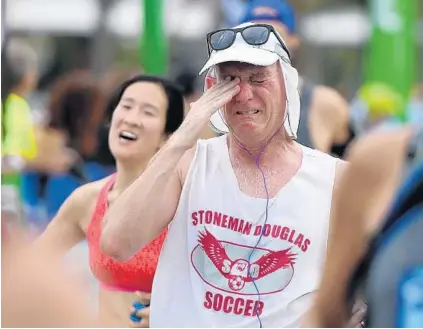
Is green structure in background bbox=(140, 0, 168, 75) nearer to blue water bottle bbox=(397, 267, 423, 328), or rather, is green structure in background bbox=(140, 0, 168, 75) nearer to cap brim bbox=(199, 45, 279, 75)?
cap brim bbox=(199, 45, 279, 75)

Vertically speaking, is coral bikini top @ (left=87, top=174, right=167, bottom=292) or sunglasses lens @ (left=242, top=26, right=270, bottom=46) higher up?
sunglasses lens @ (left=242, top=26, right=270, bottom=46)

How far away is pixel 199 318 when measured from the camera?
329 cm

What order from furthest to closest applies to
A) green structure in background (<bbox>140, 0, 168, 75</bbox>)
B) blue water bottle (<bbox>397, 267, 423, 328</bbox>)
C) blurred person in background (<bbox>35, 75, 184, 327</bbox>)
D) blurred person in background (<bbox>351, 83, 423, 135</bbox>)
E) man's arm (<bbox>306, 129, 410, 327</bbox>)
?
blurred person in background (<bbox>351, 83, 423, 135</bbox>)
green structure in background (<bbox>140, 0, 168, 75</bbox>)
blurred person in background (<bbox>35, 75, 184, 327</bbox>)
blue water bottle (<bbox>397, 267, 423, 328</bbox>)
man's arm (<bbox>306, 129, 410, 327</bbox>)

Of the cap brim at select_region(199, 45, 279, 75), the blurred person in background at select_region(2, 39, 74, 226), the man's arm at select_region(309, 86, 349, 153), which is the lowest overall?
the blurred person in background at select_region(2, 39, 74, 226)

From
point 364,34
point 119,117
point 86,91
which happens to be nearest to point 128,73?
point 86,91

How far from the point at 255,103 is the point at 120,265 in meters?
0.88

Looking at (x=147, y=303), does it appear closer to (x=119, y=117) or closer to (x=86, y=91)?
(x=119, y=117)

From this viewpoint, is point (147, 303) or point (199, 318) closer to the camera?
point (199, 318)

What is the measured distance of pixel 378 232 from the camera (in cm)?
204

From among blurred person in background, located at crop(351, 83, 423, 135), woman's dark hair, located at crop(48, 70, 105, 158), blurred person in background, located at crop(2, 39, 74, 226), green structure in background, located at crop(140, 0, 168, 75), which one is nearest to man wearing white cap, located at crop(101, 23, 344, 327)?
woman's dark hair, located at crop(48, 70, 105, 158)

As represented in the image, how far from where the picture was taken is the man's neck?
A: 336 cm

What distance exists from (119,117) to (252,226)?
1.04 metres

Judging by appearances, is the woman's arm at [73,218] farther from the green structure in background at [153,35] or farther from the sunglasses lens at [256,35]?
the green structure in background at [153,35]

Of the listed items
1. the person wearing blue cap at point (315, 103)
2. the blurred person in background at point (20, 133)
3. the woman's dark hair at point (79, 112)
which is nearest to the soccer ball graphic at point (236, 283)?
the person wearing blue cap at point (315, 103)
